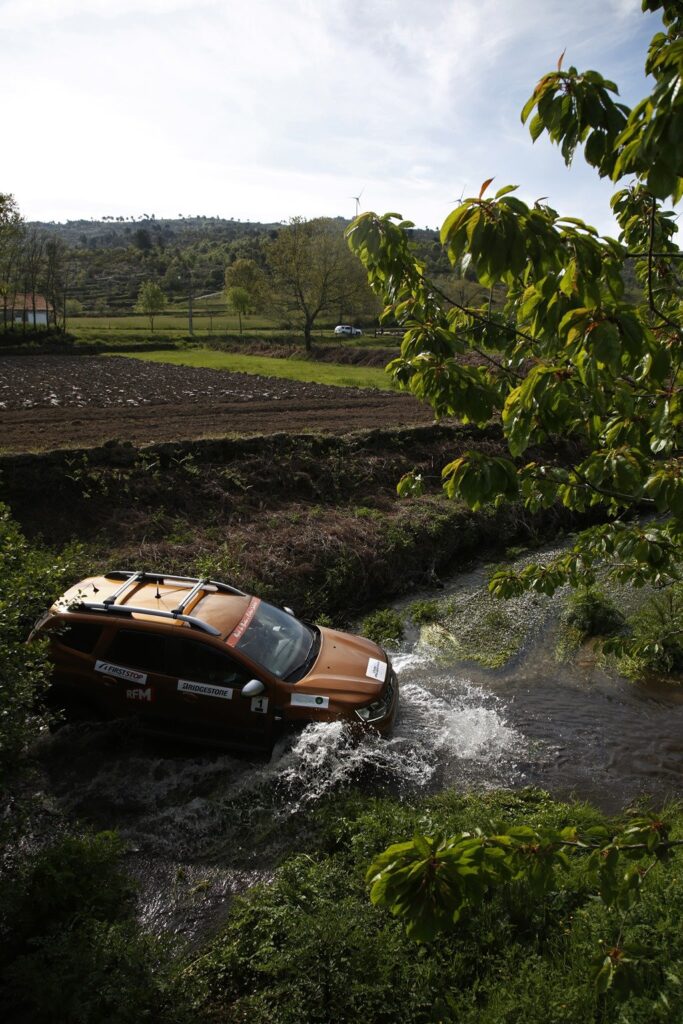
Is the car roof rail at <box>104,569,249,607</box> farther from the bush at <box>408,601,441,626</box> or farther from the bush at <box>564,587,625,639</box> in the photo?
the bush at <box>564,587,625,639</box>

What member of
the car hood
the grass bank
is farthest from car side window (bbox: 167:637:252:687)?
the grass bank

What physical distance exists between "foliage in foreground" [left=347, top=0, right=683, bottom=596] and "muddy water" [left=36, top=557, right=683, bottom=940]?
299 centimetres

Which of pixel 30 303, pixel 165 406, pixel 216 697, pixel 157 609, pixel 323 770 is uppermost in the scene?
pixel 30 303

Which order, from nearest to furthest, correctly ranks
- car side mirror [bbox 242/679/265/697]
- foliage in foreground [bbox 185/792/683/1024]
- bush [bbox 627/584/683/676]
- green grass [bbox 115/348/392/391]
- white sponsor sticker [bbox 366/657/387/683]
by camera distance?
foliage in foreground [bbox 185/792/683/1024]
car side mirror [bbox 242/679/265/697]
white sponsor sticker [bbox 366/657/387/683]
bush [bbox 627/584/683/676]
green grass [bbox 115/348/392/391]

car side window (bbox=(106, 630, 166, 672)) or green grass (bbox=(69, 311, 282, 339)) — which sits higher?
green grass (bbox=(69, 311, 282, 339))

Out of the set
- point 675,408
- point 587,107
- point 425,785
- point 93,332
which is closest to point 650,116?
point 587,107

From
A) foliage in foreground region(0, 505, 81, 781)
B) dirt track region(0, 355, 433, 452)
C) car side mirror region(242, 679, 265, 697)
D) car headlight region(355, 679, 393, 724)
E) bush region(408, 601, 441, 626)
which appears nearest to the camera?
foliage in foreground region(0, 505, 81, 781)

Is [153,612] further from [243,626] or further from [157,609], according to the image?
[243,626]

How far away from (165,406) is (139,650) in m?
17.9

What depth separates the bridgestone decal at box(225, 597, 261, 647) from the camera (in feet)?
24.2

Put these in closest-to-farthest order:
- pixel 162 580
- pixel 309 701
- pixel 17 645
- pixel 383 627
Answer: pixel 17 645 < pixel 309 701 < pixel 162 580 < pixel 383 627

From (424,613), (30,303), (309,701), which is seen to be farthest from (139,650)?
(30,303)

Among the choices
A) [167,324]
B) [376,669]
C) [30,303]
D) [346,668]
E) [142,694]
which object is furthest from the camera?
[167,324]

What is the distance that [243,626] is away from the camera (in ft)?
25.3
